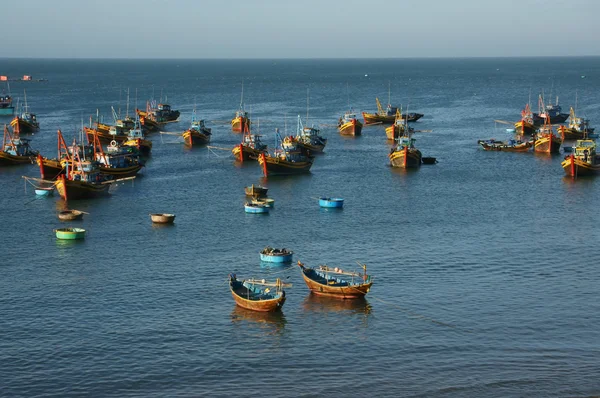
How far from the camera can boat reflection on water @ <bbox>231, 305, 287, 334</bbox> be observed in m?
68.4

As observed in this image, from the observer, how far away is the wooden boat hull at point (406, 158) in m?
142

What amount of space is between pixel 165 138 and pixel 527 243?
4405 inches

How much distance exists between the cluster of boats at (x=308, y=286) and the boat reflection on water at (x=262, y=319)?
0.35 meters

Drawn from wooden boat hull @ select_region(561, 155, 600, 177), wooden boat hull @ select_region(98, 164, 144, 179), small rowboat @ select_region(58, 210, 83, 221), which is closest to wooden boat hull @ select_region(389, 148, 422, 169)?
wooden boat hull @ select_region(561, 155, 600, 177)

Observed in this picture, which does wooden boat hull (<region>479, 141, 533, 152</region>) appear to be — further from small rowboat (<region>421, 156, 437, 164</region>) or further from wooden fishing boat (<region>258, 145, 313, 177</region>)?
wooden fishing boat (<region>258, 145, 313, 177</region>)

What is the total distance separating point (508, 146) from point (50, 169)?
3149 inches

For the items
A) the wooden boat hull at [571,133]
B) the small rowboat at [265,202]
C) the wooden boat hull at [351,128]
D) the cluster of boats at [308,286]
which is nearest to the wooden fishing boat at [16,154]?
the small rowboat at [265,202]

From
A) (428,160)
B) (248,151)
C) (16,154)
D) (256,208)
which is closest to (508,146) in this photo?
(428,160)

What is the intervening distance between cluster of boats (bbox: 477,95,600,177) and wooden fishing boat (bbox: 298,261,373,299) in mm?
66429

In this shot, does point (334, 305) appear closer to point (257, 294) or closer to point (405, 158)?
point (257, 294)

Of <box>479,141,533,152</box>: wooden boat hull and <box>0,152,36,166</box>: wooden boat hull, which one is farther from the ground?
<box>479,141,533,152</box>: wooden boat hull

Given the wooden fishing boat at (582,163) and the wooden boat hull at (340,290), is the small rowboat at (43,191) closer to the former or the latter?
the wooden boat hull at (340,290)

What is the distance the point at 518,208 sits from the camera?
111m

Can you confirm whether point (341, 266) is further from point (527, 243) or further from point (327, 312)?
point (527, 243)
